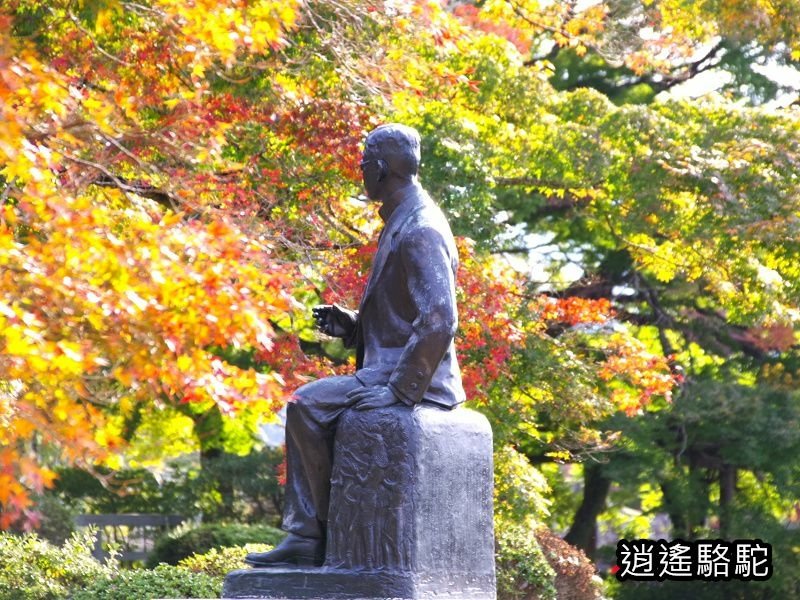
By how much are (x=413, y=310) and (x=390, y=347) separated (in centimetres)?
20

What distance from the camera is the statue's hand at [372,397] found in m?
5.68

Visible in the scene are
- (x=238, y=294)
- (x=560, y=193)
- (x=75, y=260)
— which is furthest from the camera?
(x=560, y=193)

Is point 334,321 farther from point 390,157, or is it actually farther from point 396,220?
point 390,157

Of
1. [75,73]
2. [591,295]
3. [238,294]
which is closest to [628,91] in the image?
[591,295]

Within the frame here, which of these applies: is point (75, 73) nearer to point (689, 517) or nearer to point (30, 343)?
point (30, 343)

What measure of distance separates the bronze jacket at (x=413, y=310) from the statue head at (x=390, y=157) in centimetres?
8

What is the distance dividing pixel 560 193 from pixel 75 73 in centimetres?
629

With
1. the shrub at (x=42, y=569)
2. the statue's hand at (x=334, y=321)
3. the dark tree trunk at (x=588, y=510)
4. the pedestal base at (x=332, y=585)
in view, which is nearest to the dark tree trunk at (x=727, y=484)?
the dark tree trunk at (x=588, y=510)

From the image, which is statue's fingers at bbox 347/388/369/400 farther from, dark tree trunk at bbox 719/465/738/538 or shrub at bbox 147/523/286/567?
dark tree trunk at bbox 719/465/738/538

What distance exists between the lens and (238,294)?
6.34 m

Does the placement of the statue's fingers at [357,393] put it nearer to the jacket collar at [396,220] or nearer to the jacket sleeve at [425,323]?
the jacket sleeve at [425,323]

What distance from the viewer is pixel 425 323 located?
223 inches

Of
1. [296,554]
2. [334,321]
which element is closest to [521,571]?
[334,321]

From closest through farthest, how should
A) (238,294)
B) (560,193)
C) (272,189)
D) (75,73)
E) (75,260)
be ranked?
(75,260) → (238,294) → (75,73) → (272,189) → (560,193)
